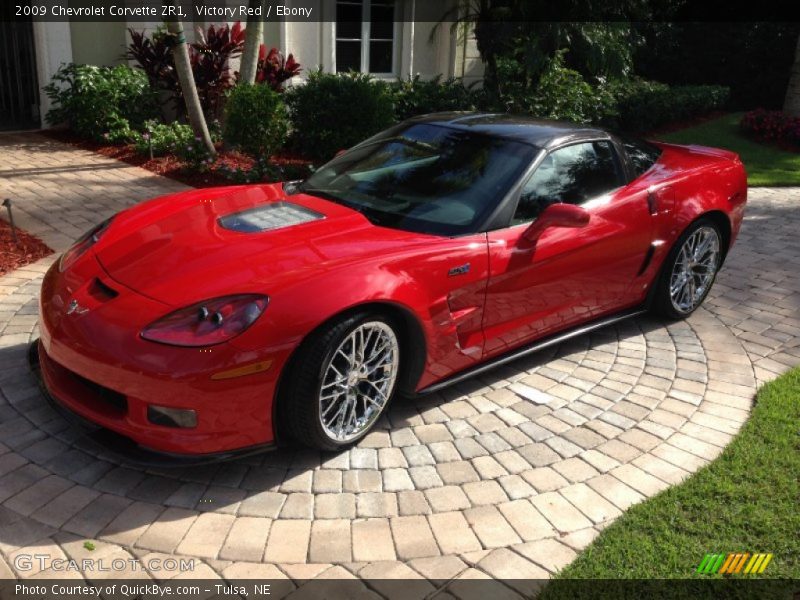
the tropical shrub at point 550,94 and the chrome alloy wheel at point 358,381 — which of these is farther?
the tropical shrub at point 550,94

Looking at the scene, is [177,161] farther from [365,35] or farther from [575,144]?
[575,144]

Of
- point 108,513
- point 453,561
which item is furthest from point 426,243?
point 108,513

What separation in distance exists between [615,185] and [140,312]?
3.02 meters

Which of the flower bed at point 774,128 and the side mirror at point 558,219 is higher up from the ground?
the side mirror at point 558,219

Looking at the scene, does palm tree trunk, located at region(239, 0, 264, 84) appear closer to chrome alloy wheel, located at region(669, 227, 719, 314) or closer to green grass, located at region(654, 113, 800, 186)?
chrome alloy wheel, located at region(669, 227, 719, 314)

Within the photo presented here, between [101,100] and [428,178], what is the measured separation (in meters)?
8.05

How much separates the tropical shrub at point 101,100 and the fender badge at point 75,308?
797cm

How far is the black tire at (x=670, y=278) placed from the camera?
16.4 ft

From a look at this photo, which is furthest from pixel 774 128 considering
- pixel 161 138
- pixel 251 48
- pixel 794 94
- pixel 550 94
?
pixel 161 138

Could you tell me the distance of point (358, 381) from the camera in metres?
3.42

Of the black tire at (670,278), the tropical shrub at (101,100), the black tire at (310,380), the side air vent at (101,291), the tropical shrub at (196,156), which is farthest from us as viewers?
the tropical shrub at (101,100)

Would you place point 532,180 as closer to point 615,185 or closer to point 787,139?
point 615,185

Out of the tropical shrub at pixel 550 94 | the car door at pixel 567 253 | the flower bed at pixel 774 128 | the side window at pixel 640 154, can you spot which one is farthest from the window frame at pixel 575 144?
the flower bed at pixel 774 128

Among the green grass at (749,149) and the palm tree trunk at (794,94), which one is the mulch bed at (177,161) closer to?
the green grass at (749,149)
